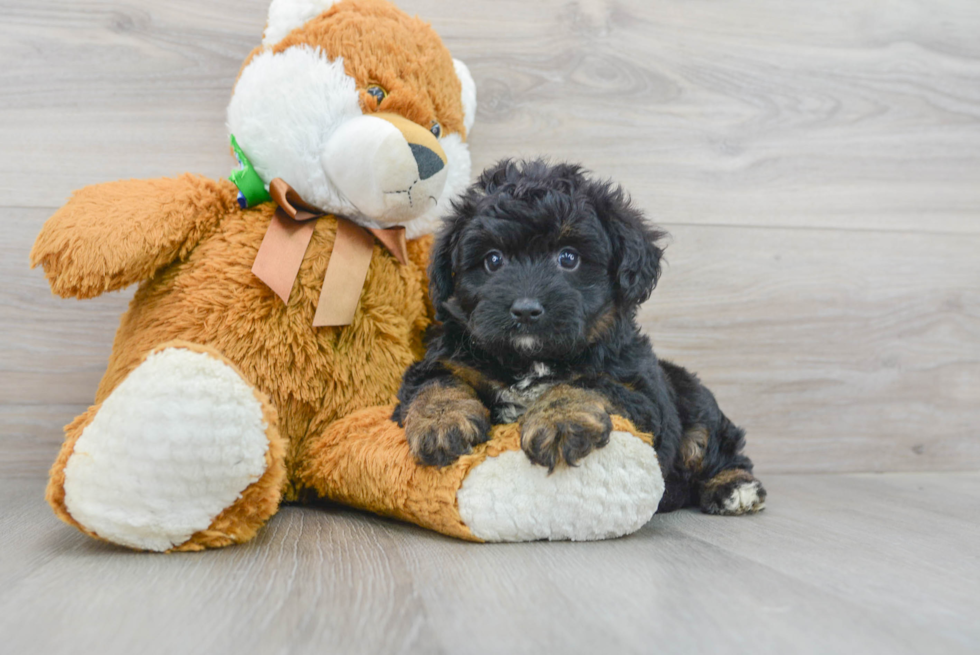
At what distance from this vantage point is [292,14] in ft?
5.85

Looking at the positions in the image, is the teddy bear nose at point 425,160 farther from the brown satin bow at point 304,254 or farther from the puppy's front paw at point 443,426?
the puppy's front paw at point 443,426

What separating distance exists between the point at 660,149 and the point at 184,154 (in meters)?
1.54

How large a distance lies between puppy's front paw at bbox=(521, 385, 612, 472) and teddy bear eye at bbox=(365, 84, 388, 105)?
88 centimetres

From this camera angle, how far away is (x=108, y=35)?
2.15 metres

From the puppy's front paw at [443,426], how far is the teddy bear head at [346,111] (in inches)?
20.2

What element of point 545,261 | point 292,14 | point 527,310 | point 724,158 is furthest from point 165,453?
point 724,158

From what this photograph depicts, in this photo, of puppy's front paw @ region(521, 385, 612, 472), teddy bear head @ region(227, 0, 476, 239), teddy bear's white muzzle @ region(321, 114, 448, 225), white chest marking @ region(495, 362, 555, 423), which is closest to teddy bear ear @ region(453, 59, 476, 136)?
teddy bear head @ region(227, 0, 476, 239)

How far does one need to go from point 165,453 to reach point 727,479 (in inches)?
53.2

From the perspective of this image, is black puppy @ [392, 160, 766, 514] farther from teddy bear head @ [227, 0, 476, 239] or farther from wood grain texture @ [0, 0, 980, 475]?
wood grain texture @ [0, 0, 980, 475]

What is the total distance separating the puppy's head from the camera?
1.47m

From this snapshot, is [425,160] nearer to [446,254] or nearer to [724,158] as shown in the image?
[446,254]

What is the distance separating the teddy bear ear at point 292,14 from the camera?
1.78 metres

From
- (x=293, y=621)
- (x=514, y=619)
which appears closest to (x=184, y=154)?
(x=293, y=621)

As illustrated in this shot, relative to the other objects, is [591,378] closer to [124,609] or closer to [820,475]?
[124,609]
